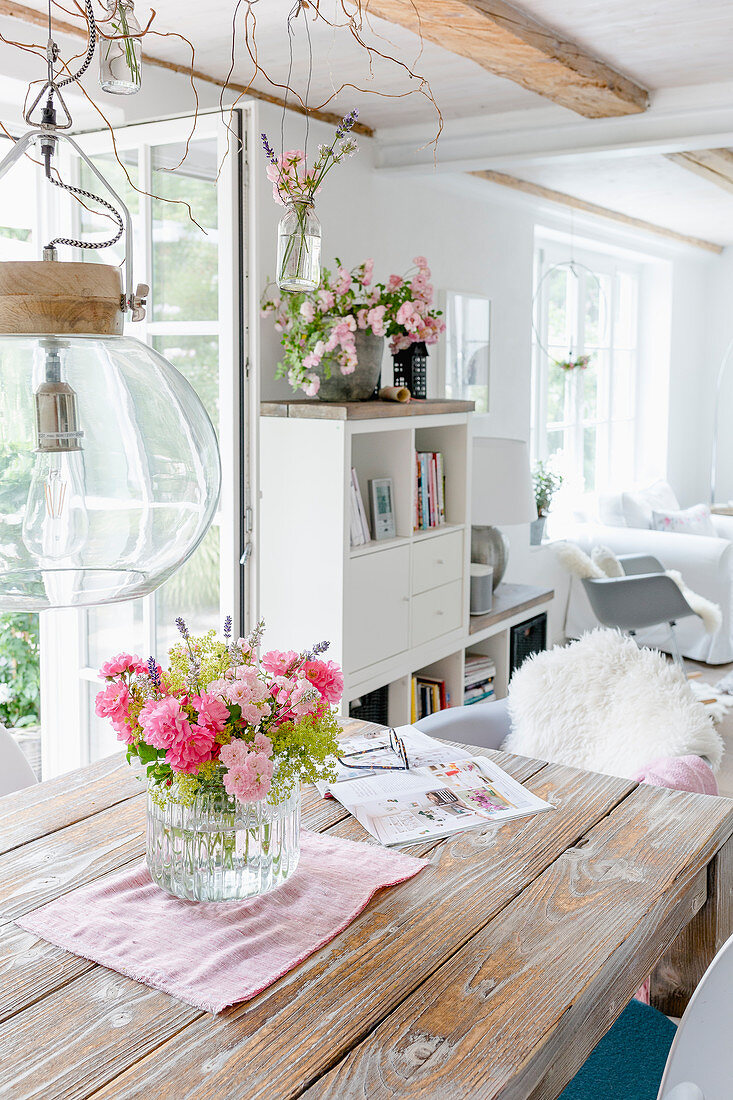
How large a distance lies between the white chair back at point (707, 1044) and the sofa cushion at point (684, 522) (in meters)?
5.30

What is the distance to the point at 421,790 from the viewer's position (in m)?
1.82

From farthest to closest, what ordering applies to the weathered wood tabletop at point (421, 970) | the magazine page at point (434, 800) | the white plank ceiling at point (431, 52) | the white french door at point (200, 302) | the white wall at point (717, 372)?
the white wall at point (717, 372)
the white french door at point (200, 302)
the white plank ceiling at point (431, 52)
the magazine page at point (434, 800)
the weathered wood tabletop at point (421, 970)

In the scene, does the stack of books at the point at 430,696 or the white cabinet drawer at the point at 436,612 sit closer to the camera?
the white cabinet drawer at the point at 436,612

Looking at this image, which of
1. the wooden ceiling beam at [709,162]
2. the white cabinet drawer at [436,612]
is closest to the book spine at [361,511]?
the white cabinet drawer at [436,612]

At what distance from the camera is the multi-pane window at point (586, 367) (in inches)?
235

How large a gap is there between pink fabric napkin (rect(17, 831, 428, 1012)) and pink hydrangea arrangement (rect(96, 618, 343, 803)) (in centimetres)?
17

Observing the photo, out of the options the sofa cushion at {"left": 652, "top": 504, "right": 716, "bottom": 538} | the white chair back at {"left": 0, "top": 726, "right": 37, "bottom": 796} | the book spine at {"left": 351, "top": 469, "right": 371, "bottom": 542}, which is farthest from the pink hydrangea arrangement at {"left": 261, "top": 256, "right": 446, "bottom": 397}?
the sofa cushion at {"left": 652, "top": 504, "right": 716, "bottom": 538}

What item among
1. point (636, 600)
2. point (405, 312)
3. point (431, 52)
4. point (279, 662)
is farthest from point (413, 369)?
point (279, 662)

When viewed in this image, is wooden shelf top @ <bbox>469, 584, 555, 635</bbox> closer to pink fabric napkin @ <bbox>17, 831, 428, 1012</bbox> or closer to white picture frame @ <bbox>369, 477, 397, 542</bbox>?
white picture frame @ <bbox>369, 477, 397, 542</bbox>

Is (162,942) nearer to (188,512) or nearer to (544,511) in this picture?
(188,512)

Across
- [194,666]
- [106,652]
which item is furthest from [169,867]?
[106,652]

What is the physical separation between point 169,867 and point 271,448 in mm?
1925

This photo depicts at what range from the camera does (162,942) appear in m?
1.30

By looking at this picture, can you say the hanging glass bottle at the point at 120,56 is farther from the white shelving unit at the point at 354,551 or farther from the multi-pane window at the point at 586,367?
the multi-pane window at the point at 586,367
